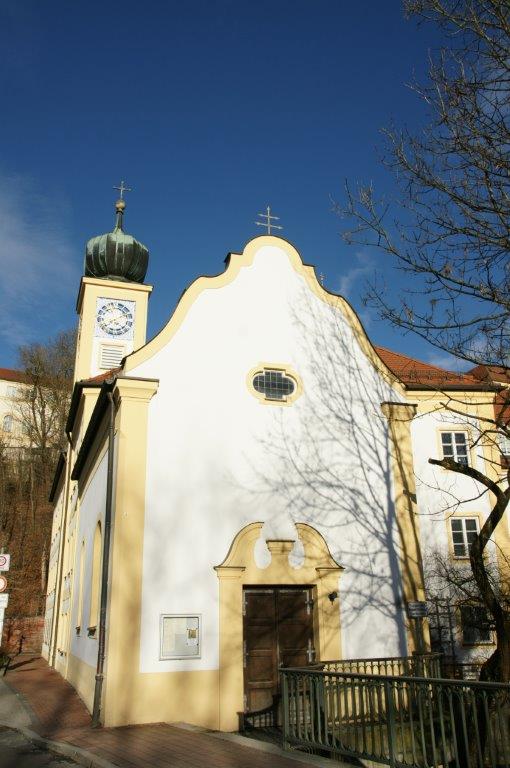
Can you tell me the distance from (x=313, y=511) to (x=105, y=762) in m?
6.83

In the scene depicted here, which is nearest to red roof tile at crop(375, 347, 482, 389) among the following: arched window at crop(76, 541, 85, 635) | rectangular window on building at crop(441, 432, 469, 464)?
rectangular window on building at crop(441, 432, 469, 464)

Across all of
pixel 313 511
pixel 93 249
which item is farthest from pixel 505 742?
pixel 93 249

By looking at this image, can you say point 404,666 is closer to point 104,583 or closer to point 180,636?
point 180,636

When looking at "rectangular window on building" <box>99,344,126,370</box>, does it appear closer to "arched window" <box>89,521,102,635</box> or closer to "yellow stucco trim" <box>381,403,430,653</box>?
"arched window" <box>89,521,102,635</box>

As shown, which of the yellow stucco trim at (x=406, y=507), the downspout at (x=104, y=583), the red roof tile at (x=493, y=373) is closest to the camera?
the red roof tile at (x=493, y=373)

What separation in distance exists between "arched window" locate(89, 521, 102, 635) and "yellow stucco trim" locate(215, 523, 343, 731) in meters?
3.16

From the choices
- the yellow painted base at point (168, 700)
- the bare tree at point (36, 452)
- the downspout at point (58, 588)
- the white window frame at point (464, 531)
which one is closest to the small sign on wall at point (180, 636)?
the yellow painted base at point (168, 700)

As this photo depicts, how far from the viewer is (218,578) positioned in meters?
12.7

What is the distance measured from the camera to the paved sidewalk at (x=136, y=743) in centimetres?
834

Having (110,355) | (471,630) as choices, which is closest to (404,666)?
(471,630)

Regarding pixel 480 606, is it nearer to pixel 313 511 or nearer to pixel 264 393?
pixel 313 511

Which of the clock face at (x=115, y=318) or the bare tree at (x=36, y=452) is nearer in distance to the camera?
the clock face at (x=115, y=318)

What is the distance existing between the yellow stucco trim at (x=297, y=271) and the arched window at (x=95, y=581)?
16.3ft

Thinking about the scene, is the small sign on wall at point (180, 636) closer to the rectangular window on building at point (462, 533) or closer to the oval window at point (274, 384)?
the oval window at point (274, 384)
